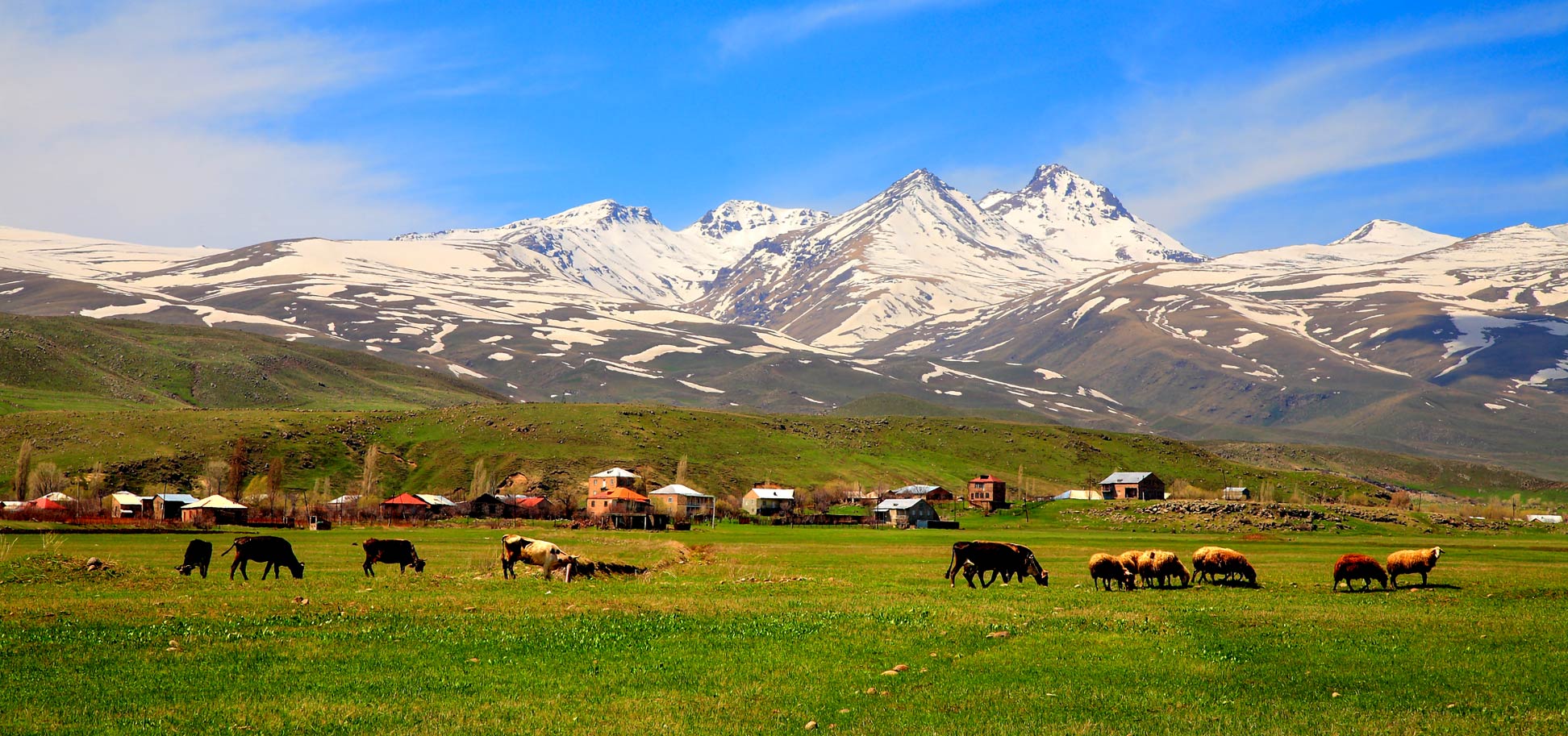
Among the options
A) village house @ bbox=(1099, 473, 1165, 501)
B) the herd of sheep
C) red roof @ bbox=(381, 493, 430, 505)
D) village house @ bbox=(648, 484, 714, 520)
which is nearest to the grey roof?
village house @ bbox=(1099, 473, 1165, 501)

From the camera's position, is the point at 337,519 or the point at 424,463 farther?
the point at 424,463

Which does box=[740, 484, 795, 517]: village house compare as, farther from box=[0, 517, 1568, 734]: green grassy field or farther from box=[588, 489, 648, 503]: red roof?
box=[0, 517, 1568, 734]: green grassy field

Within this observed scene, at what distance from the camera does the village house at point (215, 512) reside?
4783 inches

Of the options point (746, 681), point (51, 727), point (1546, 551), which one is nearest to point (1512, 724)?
point (746, 681)

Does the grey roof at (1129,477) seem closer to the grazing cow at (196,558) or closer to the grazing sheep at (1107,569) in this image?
the grazing sheep at (1107,569)

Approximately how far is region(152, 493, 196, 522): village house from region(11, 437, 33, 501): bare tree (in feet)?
61.5

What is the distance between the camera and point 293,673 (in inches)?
840

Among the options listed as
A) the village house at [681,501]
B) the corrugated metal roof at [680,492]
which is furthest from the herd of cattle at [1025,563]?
the corrugated metal roof at [680,492]

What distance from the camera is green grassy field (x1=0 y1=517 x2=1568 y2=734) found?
61.1 feet

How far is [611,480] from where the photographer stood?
561ft

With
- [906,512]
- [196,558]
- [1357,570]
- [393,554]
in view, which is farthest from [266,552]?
[906,512]

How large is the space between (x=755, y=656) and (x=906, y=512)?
128 meters

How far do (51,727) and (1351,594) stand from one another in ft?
125

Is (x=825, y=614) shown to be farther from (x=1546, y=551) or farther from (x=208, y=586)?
(x=1546, y=551)
